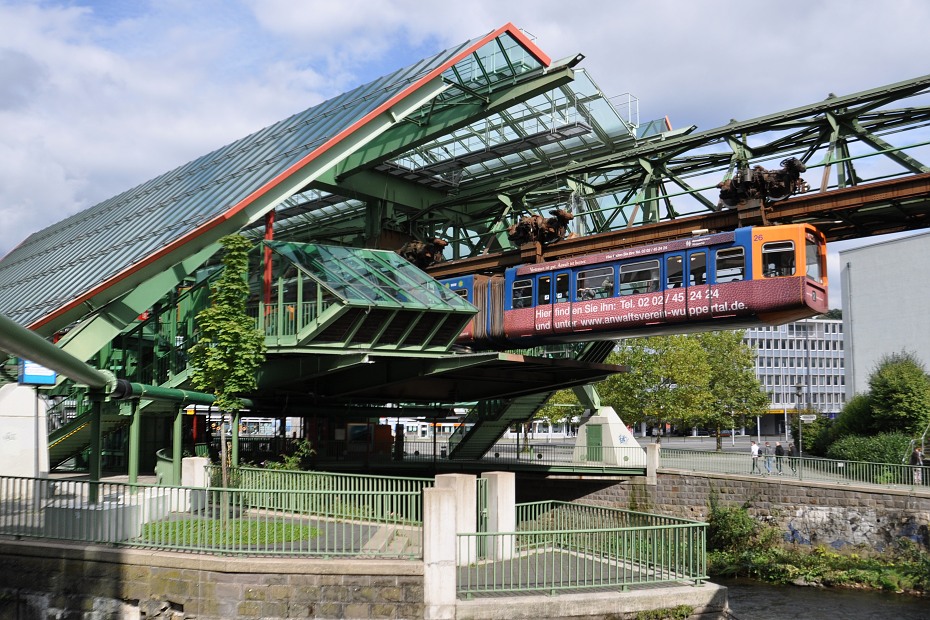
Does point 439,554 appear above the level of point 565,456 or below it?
above

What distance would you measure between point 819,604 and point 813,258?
382 inches

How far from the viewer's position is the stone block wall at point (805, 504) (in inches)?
1059

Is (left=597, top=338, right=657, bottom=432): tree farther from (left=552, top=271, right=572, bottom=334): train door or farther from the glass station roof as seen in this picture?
the glass station roof

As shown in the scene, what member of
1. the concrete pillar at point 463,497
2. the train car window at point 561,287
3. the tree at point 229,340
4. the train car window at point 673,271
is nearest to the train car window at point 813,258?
the train car window at point 673,271

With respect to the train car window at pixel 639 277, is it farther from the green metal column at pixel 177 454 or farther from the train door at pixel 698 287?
the green metal column at pixel 177 454

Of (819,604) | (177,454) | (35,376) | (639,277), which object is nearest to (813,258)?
(639,277)

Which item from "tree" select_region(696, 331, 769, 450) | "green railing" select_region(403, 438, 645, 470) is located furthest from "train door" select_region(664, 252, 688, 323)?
"tree" select_region(696, 331, 769, 450)

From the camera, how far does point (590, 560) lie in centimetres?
1552

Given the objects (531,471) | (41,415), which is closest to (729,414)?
(531,471)

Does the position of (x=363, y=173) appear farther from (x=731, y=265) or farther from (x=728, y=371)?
(x=728, y=371)

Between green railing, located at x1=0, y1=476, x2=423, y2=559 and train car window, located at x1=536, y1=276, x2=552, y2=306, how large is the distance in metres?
12.7

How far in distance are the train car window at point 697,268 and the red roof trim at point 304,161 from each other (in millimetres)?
9968

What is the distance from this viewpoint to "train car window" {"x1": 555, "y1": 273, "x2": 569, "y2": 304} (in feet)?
87.7

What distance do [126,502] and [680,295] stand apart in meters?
14.9
